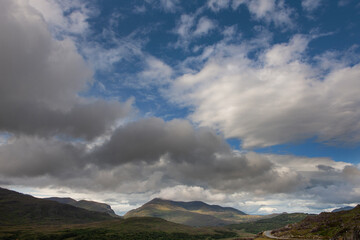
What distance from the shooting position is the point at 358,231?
84062 mm

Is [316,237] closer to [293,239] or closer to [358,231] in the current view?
[293,239]

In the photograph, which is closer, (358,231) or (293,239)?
(358,231)

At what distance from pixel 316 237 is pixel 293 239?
61.2ft

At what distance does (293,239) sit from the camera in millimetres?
186375

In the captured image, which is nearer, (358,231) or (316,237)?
(358,231)

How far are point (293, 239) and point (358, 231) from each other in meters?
118

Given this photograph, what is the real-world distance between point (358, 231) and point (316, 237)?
408ft

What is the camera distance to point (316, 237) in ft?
617

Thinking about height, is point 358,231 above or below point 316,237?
above

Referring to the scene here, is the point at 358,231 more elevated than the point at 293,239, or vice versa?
the point at 358,231

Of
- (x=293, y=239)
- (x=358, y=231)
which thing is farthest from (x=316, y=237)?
(x=358, y=231)
